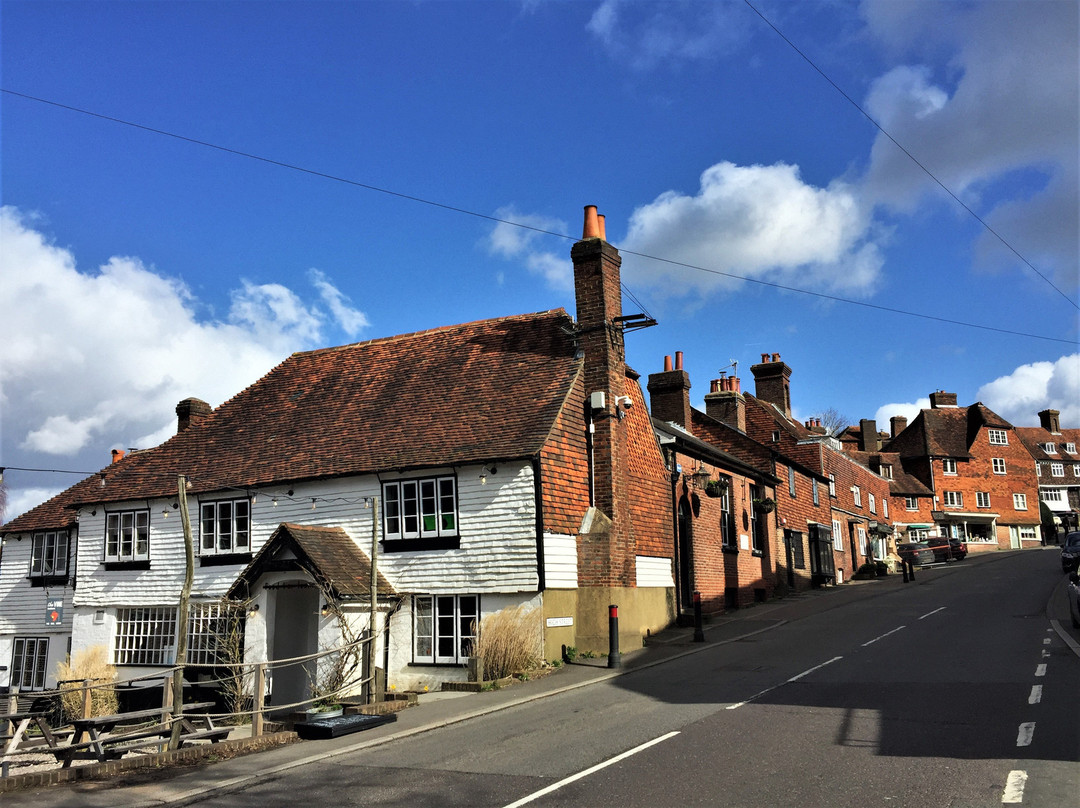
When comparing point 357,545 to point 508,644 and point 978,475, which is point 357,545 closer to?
point 508,644

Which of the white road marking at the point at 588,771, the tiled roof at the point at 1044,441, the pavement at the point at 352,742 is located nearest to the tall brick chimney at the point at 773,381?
the pavement at the point at 352,742

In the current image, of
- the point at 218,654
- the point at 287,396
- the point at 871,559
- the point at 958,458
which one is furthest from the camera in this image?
the point at 958,458

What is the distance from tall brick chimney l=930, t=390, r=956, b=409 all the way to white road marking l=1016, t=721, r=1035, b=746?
233 feet

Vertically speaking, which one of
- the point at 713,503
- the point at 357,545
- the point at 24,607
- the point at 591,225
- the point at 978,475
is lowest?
the point at 24,607

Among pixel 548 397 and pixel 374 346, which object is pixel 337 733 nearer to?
pixel 548 397

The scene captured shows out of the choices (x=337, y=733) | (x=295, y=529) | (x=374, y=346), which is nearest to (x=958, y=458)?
(x=374, y=346)

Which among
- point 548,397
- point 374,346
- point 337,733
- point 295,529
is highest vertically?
point 374,346

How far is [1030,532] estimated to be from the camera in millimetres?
72750

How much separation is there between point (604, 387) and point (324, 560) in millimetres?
7275

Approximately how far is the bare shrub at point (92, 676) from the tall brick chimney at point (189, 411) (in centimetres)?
854

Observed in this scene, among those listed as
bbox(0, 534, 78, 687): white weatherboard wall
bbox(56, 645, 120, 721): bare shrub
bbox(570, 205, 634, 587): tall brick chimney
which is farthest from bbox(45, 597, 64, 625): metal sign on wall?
bbox(570, 205, 634, 587): tall brick chimney

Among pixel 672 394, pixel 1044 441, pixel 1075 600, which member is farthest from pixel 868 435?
pixel 1075 600

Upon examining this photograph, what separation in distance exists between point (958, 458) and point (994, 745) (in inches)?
2685

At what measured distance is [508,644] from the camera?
56.5ft
